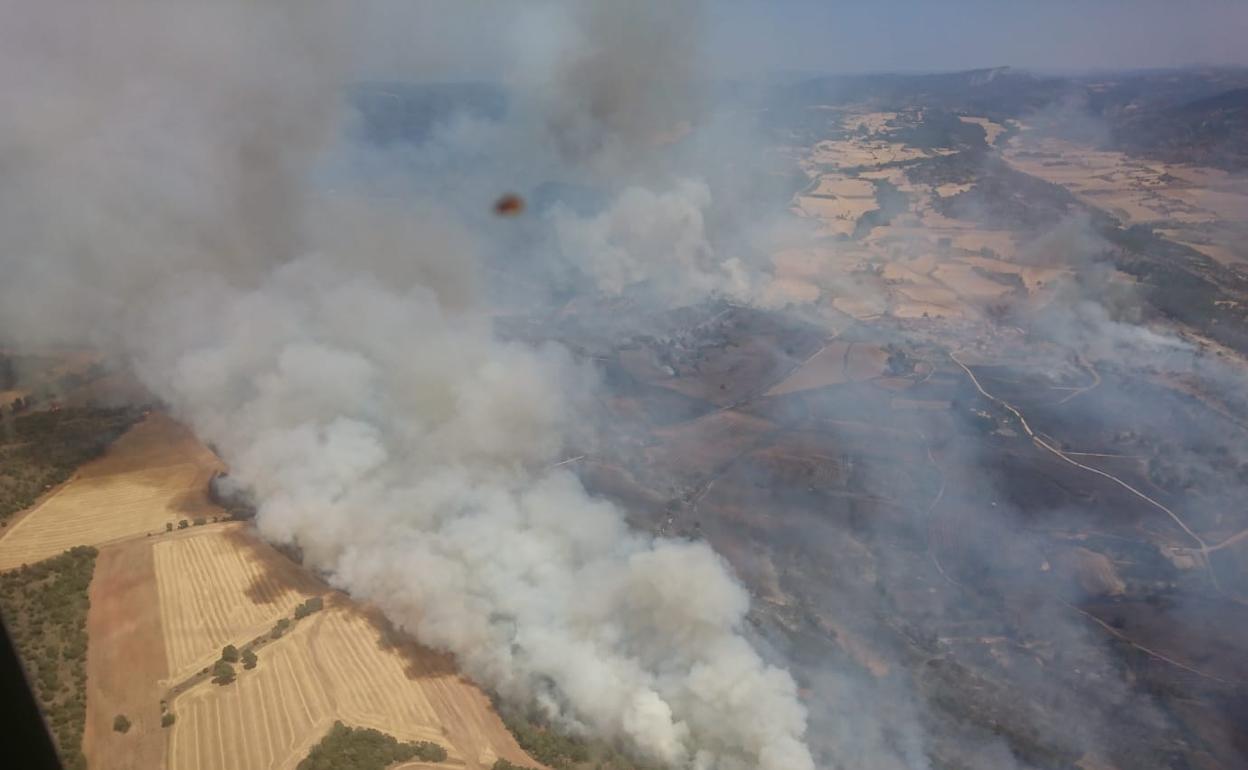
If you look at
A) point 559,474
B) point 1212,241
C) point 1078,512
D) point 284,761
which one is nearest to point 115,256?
point 559,474

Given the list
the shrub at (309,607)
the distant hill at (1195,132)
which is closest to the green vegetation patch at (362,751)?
the shrub at (309,607)

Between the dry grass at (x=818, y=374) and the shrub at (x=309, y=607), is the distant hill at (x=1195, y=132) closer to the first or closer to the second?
the dry grass at (x=818, y=374)

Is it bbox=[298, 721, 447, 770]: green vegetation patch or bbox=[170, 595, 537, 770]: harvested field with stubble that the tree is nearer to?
bbox=[170, 595, 537, 770]: harvested field with stubble

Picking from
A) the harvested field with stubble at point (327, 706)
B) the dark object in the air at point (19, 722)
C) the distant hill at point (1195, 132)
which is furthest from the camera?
the distant hill at point (1195, 132)

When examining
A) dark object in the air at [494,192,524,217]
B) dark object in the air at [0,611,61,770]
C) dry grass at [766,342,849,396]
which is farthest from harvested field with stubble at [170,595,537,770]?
dark object in the air at [494,192,524,217]

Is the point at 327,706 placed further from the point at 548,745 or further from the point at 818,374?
the point at 818,374

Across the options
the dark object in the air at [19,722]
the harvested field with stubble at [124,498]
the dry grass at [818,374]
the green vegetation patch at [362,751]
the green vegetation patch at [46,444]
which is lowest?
the dry grass at [818,374]
